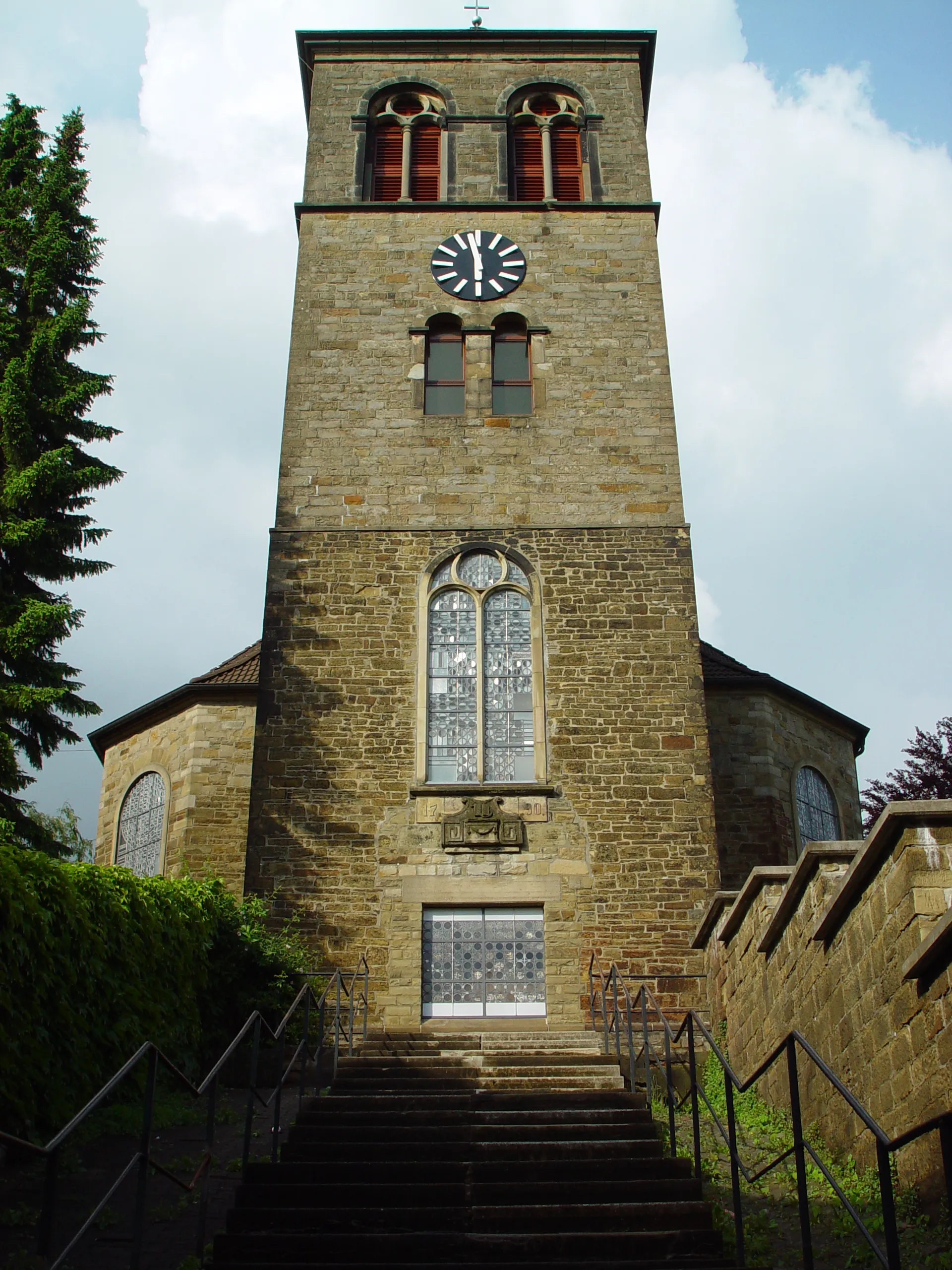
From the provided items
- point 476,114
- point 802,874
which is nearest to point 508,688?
point 802,874

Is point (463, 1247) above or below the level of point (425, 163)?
below

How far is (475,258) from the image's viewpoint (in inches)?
761

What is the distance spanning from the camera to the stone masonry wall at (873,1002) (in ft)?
23.6

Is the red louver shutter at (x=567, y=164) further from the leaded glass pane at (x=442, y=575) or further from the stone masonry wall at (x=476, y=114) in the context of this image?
the leaded glass pane at (x=442, y=575)

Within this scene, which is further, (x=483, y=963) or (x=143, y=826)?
(x=143, y=826)

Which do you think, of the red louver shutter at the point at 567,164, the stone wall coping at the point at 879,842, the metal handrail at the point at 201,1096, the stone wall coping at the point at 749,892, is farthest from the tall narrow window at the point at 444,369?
the stone wall coping at the point at 879,842

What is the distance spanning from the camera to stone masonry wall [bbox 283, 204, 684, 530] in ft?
55.7

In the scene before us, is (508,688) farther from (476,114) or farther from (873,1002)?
(476,114)

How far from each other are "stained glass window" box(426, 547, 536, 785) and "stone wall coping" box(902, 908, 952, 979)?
815 cm

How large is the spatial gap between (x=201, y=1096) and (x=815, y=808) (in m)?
12.6

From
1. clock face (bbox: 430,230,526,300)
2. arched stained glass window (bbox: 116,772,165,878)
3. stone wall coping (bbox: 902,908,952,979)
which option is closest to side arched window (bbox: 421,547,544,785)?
clock face (bbox: 430,230,526,300)

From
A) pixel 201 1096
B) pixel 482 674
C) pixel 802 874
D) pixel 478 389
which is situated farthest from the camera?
pixel 478 389

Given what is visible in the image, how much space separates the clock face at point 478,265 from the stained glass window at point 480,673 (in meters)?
4.76

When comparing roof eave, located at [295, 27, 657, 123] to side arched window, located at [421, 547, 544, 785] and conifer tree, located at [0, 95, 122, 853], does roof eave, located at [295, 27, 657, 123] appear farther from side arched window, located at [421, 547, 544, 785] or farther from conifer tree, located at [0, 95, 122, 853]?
side arched window, located at [421, 547, 544, 785]
